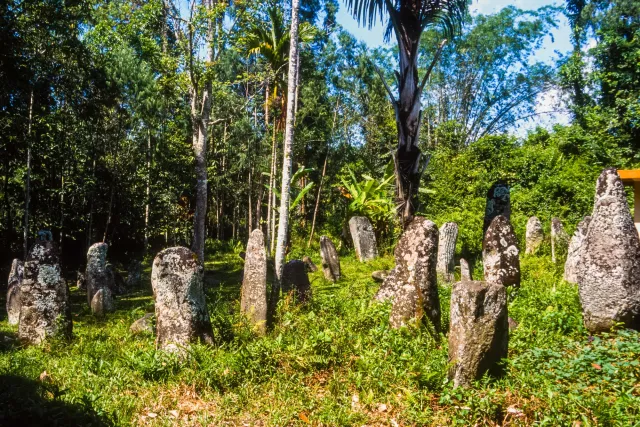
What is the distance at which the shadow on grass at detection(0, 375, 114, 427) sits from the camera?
461 cm

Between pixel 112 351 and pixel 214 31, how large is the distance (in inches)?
388

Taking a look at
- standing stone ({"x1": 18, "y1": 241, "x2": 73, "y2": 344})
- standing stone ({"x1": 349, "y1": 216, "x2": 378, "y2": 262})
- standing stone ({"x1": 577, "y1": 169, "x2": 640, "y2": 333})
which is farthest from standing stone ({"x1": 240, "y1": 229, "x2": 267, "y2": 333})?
standing stone ({"x1": 349, "y1": 216, "x2": 378, "y2": 262})

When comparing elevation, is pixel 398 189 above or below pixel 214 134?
below

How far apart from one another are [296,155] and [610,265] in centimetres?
1732

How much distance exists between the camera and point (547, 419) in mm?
4406

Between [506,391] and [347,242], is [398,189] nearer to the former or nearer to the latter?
[506,391]

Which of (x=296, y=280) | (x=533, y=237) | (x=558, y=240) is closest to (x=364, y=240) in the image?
(x=533, y=237)

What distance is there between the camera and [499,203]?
44.4 feet

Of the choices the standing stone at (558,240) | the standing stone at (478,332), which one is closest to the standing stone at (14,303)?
the standing stone at (478,332)

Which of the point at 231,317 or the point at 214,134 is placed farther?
the point at 214,134

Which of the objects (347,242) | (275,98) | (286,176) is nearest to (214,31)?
(275,98)

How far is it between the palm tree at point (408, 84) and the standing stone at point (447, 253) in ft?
4.58

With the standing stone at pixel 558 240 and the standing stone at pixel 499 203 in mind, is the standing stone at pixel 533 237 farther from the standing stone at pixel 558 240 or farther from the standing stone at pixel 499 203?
the standing stone at pixel 558 240

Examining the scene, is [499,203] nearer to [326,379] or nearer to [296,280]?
[296,280]
